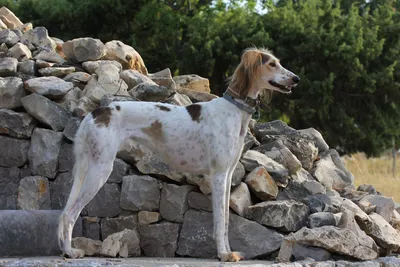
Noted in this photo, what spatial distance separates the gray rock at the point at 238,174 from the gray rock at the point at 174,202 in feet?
1.64

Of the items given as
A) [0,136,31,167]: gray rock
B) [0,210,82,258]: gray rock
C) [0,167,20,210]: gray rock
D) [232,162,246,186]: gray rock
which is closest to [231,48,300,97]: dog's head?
[232,162,246,186]: gray rock

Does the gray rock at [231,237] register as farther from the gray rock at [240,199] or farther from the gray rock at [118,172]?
the gray rock at [118,172]

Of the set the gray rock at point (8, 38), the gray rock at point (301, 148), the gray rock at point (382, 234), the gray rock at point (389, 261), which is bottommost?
the gray rock at point (389, 261)

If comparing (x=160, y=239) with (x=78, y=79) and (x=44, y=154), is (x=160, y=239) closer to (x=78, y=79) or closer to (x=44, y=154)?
(x=44, y=154)

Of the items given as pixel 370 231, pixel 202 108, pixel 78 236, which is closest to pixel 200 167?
pixel 202 108

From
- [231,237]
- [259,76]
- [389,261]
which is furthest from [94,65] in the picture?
[389,261]

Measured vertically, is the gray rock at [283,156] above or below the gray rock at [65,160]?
above

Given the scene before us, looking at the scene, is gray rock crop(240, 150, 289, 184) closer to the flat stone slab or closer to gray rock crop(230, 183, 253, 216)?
gray rock crop(230, 183, 253, 216)

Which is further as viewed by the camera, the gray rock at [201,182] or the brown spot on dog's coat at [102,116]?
the gray rock at [201,182]

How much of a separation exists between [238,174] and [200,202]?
19.9 inches

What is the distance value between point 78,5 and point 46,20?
3.12ft

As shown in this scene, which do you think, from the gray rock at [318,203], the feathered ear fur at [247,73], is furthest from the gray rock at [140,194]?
the gray rock at [318,203]

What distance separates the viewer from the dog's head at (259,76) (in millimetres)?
7438

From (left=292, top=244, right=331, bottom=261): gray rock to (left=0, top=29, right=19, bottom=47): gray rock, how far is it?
464 cm
